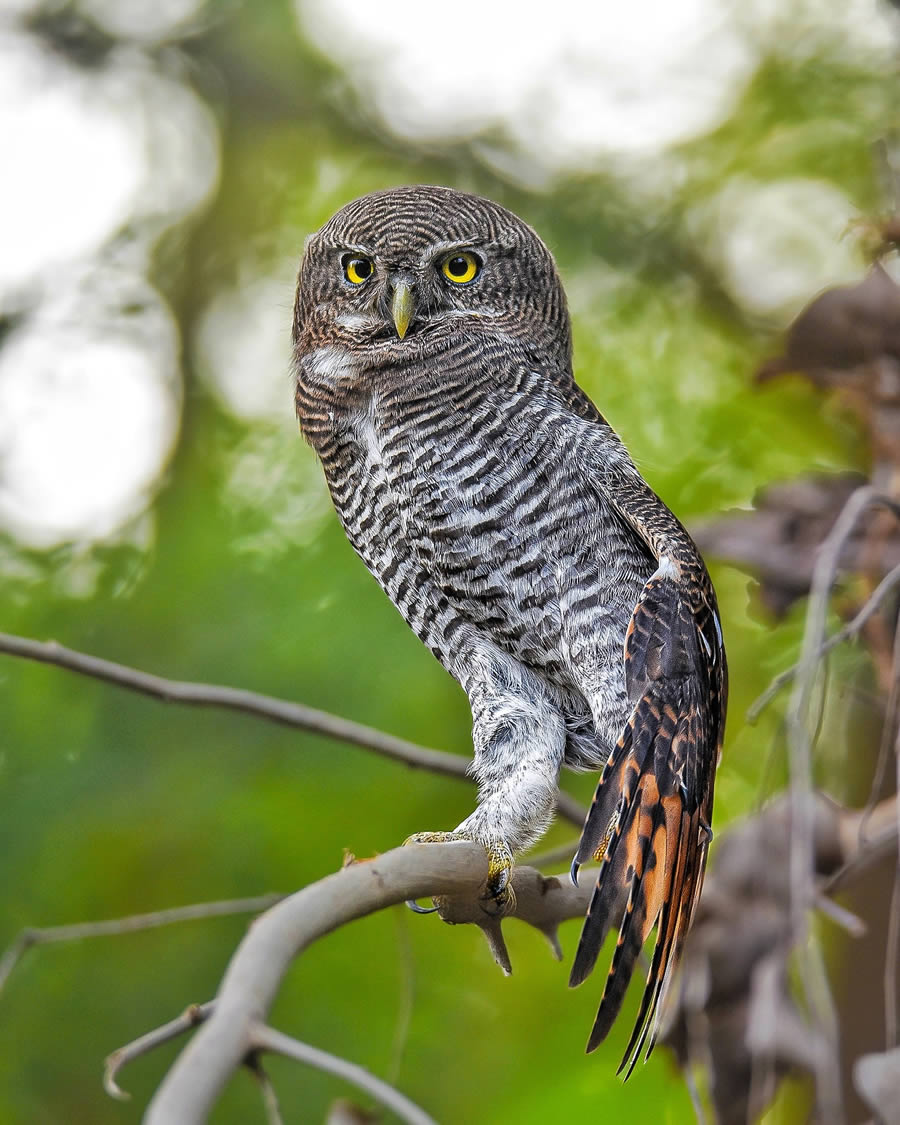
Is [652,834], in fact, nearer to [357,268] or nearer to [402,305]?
[402,305]

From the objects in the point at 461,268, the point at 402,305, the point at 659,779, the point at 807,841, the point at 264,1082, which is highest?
the point at 461,268

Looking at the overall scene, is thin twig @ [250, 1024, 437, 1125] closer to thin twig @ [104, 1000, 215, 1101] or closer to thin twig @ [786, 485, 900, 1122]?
thin twig @ [104, 1000, 215, 1101]

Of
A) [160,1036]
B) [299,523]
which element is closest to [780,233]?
[299,523]

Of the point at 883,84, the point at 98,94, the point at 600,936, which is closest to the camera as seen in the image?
the point at 600,936

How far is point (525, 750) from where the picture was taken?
246 centimetres

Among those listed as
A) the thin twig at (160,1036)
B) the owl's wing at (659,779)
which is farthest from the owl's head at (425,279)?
the thin twig at (160,1036)

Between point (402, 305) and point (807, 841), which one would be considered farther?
point (402, 305)

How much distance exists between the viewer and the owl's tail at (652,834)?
6.63 feet

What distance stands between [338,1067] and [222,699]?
129cm

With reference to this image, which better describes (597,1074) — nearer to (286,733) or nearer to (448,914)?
(286,733)

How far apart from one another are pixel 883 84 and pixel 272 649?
10.6ft

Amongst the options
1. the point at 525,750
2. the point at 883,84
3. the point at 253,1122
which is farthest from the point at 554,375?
the point at 883,84

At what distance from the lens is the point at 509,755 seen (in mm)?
2447

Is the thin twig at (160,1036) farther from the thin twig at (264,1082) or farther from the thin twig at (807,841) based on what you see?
the thin twig at (807,841)
